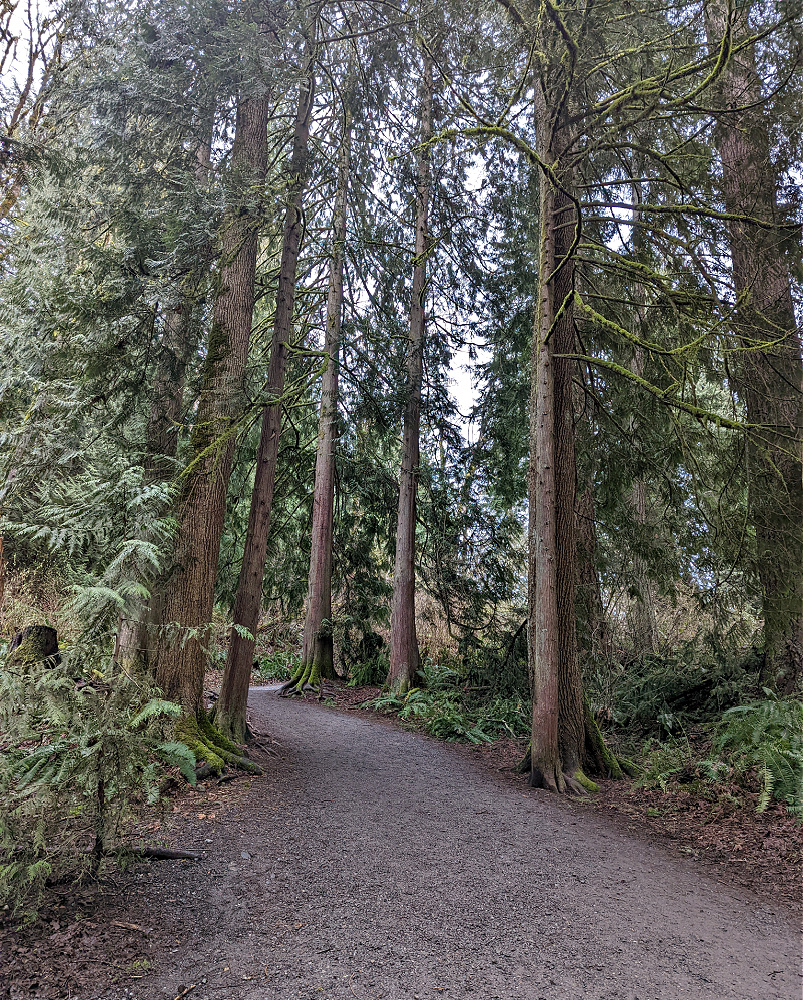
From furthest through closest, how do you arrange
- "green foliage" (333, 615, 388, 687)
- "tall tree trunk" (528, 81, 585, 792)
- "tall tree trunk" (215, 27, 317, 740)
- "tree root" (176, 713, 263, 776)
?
"green foliage" (333, 615, 388, 687) < "tall tree trunk" (215, 27, 317, 740) < "tall tree trunk" (528, 81, 585, 792) < "tree root" (176, 713, 263, 776)

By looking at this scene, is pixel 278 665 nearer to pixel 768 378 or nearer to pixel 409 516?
pixel 409 516

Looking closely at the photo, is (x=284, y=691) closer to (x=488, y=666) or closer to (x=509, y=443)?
(x=488, y=666)

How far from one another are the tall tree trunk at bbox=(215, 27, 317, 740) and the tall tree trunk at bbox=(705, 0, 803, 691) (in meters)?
4.20

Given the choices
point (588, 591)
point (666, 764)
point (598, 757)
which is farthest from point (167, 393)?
point (666, 764)

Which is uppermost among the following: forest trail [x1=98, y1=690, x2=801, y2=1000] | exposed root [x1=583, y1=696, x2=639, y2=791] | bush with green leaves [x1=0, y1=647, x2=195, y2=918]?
bush with green leaves [x1=0, y1=647, x2=195, y2=918]

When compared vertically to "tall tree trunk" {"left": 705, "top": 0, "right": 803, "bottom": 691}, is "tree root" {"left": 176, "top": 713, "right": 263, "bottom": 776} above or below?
below

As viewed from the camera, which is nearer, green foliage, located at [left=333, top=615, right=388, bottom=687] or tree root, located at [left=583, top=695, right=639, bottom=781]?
tree root, located at [left=583, top=695, right=639, bottom=781]

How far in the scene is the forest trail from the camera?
2590mm

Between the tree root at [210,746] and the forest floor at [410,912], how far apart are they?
26 cm

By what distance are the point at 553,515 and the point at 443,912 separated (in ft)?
12.3

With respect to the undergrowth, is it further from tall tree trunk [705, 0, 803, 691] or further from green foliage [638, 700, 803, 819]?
tall tree trunk [705, 0, 803, 691]

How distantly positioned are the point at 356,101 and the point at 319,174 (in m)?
1.12

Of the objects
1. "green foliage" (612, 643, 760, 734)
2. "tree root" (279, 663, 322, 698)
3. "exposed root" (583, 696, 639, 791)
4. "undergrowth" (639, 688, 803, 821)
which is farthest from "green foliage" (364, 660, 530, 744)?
"undergrowth" (639, 688, 803, 821)

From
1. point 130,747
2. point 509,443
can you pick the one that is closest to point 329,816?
point 130,747
